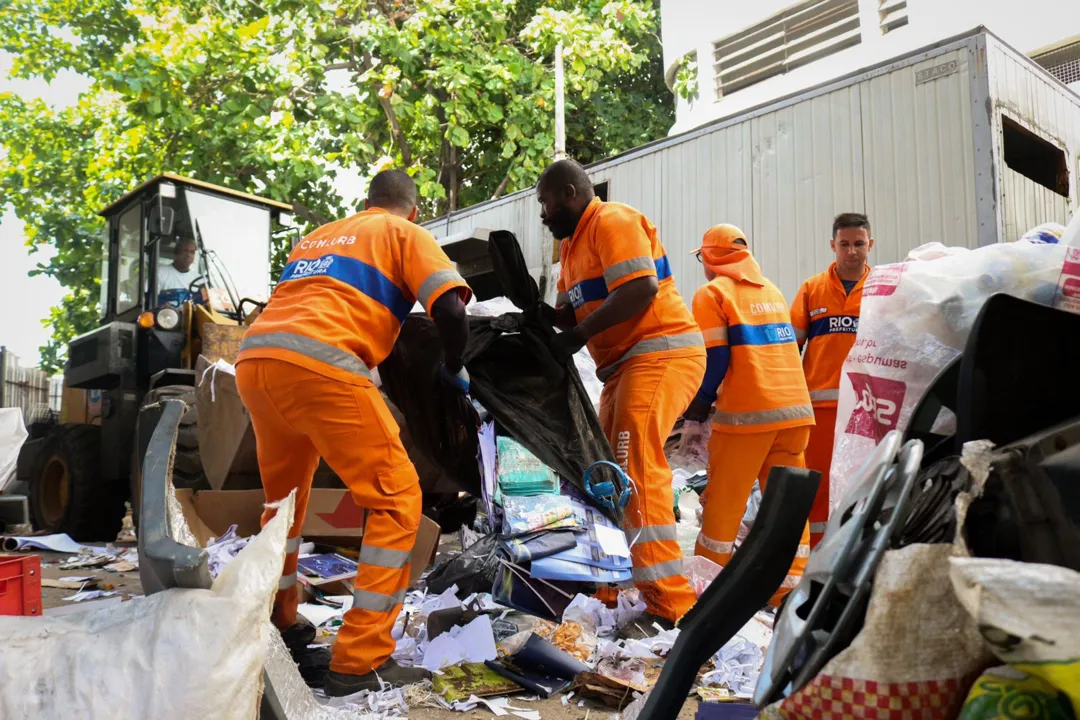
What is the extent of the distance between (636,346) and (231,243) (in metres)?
5.43

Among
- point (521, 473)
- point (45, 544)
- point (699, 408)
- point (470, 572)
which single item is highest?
point (699, 408)

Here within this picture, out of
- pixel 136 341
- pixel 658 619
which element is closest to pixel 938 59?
pixel 658 619

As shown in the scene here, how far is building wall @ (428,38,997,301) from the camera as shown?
218 inches

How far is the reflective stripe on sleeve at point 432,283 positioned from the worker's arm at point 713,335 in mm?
1373

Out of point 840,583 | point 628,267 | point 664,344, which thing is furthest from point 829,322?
point 840,583

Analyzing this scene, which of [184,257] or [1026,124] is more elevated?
[1026,124]

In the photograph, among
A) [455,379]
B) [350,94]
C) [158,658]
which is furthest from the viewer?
[350,94]

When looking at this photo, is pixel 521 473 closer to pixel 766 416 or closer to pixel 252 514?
pixel 766 416

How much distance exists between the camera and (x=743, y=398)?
3.54 m

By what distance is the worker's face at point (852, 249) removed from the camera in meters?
4.38

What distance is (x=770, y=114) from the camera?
6.64 meters

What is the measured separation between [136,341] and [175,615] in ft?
22.0

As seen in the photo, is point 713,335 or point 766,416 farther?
point 713,335

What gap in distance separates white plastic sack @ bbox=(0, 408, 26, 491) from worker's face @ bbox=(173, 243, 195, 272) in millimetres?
1850
